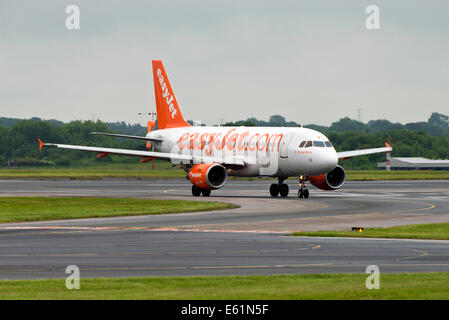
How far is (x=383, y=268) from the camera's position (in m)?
22.7

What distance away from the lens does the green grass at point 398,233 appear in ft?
Answer: 106

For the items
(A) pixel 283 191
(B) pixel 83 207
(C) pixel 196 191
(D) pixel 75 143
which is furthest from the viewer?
(D) pixel 75 143

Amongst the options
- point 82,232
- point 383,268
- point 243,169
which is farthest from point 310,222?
point 243,169

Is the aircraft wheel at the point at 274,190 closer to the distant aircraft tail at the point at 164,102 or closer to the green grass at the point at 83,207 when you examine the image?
the green grass at the point at 83,207

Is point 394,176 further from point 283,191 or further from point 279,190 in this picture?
point 283,191

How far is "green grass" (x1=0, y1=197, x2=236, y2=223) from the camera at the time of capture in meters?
42.2

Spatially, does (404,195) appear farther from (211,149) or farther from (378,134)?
(378,134)

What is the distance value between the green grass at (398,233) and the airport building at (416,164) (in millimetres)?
143268

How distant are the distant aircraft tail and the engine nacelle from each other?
15049mm

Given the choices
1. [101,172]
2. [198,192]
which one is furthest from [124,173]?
[198,192]

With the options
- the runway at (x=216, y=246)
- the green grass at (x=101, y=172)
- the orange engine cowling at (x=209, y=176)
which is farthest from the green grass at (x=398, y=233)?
the green grass at (x=101, y=172)

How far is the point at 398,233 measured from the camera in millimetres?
33281

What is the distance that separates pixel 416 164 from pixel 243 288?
164 m
